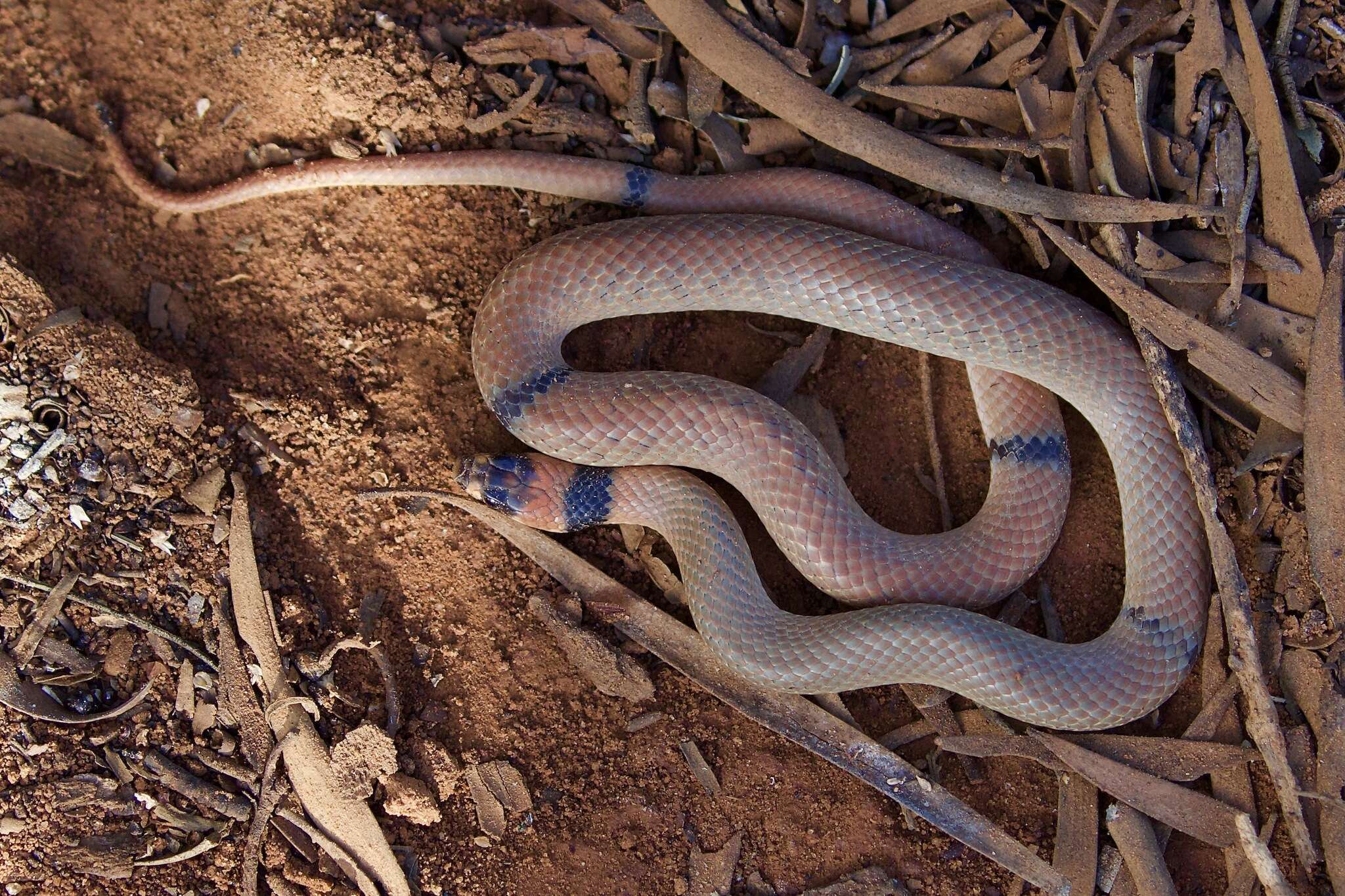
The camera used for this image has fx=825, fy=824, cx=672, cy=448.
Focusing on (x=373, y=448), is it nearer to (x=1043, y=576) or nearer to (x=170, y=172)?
(x=170, y=172)

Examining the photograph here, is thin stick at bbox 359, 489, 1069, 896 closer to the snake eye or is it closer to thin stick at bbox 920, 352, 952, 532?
the snake eye

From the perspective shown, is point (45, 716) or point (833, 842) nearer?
point (45, 716)

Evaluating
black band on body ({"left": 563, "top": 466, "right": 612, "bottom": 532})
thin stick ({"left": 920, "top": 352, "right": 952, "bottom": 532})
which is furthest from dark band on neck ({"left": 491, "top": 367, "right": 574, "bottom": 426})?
thin stick ({"left": 920, "top": 352, "right": 952, "bottom": 532})

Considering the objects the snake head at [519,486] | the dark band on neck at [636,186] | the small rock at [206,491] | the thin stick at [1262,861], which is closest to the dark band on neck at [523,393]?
the snake head at [519,486]


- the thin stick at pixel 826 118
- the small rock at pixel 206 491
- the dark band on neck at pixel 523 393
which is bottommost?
the small rock at pixel 206 491

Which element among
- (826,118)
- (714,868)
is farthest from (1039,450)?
(714,868)

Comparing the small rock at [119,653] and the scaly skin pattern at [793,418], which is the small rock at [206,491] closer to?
the small rock at [119,653]

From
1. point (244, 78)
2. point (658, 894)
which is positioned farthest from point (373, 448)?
point (658, 894)

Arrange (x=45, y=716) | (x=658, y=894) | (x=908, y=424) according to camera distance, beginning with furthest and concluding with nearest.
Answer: (x=908, y=424) < (x=658, y=894) < (x=45, y=716)
